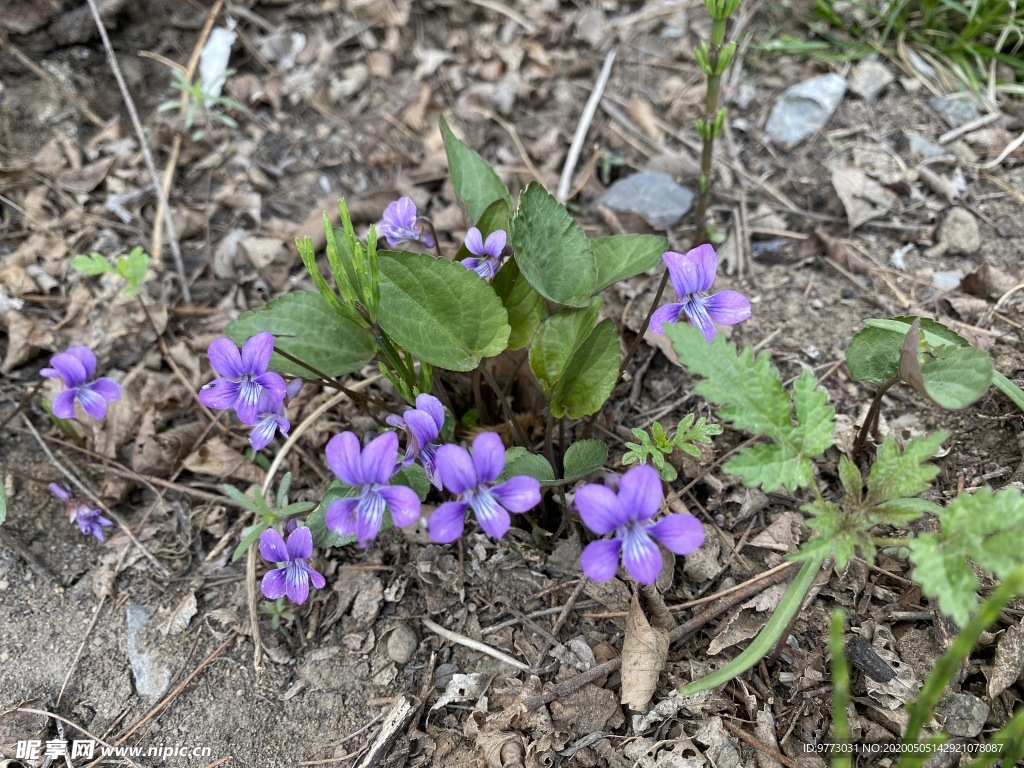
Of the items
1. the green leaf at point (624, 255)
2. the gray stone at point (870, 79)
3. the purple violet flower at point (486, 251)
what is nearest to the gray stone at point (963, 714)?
the green leaf at point (624, 255)

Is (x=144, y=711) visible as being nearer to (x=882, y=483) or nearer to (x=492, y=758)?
(x=492, y=758)

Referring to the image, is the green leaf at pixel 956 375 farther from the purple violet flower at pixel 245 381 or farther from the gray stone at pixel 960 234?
the purple violet flower at pixel 245 381

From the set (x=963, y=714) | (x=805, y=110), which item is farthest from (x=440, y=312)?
(x=805, y=110)

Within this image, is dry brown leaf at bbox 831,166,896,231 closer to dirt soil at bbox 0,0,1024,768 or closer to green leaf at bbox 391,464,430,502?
dirt soil at bbox 0,0,1024,768

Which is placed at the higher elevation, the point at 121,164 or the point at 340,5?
the point at 340,5

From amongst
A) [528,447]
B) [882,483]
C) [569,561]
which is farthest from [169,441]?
[882,483]

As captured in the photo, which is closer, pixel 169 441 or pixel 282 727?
pixel 282 727
